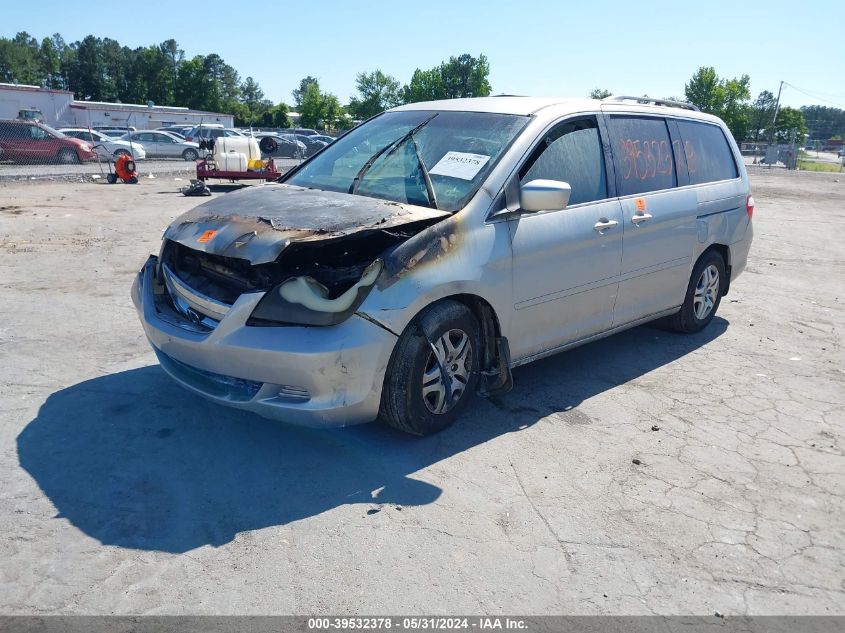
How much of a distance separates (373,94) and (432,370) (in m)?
98.1

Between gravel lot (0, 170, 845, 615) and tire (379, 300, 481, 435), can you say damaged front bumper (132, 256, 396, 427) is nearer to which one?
tire (379, 300, 481, 435)

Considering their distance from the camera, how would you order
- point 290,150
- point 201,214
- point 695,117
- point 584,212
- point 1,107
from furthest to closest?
point 1,107, point 290,150, point 695,117, point 584,212, point 201,214

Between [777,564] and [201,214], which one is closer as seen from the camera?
[777,564]

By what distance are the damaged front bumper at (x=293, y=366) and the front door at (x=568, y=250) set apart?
3.79 feet

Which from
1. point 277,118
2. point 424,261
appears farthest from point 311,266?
point 277,118

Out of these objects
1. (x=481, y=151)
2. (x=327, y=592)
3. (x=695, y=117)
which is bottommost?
(x=327, y=592)

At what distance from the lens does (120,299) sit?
21.8 ft

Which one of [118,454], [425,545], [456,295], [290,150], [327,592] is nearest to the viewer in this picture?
[327,592]

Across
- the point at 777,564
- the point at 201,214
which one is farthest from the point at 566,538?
the point at 201,214

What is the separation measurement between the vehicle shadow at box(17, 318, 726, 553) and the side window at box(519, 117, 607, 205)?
1.48m

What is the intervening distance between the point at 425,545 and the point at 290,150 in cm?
3375

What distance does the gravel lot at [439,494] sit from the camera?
2.79 m

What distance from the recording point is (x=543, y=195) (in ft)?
13.5

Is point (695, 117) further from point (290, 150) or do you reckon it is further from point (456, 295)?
point (290, 150)
